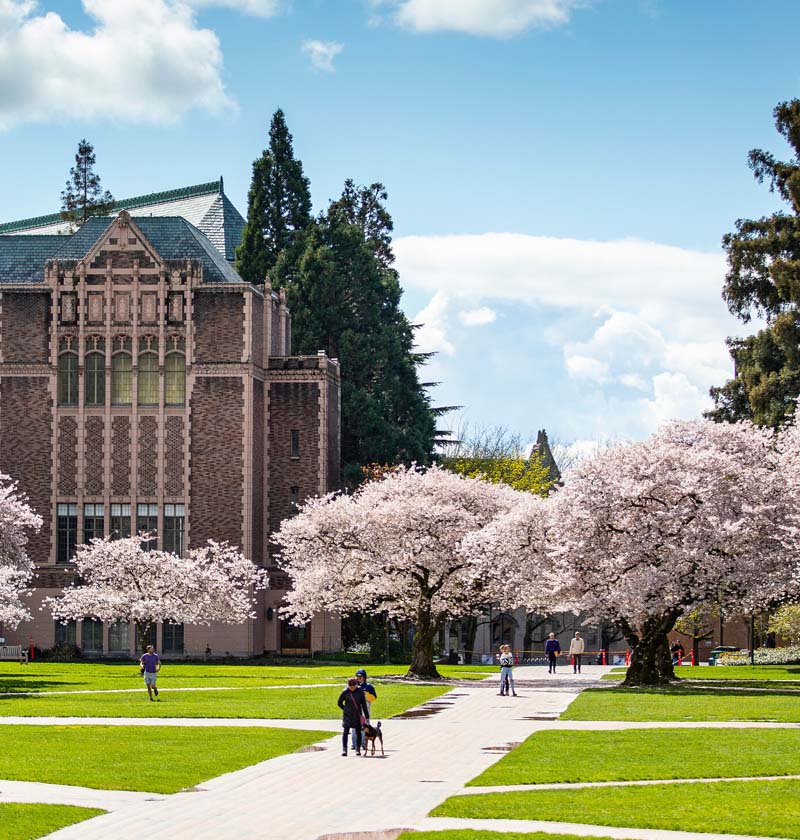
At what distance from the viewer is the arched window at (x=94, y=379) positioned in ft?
259

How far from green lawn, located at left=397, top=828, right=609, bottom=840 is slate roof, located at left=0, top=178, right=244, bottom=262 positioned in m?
75.6

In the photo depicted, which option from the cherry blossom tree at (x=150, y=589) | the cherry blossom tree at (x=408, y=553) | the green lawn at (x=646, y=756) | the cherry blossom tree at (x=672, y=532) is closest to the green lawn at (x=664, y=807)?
the green lawn at (x=646, y=756)

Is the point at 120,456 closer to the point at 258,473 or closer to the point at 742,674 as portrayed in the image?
the point at 258,473

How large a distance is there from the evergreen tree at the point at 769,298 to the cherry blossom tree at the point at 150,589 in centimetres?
2299

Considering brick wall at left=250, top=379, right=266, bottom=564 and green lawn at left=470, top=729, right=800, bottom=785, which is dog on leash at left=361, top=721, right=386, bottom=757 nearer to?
green lawn at left=470, top=729, right=800, bottom=785

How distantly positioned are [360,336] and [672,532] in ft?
134

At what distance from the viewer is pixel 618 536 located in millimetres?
49375

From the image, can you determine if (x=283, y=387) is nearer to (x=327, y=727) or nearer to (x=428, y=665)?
(x=428, y=665)

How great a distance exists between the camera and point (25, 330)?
79.2 metres

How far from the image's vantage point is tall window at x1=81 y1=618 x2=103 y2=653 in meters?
77.2

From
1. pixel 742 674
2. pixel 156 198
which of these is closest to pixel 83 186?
pixel 156 198

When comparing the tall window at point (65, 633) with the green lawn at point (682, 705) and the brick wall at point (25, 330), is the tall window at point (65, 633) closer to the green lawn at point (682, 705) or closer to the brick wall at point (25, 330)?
the brick wall at point (25, 330)

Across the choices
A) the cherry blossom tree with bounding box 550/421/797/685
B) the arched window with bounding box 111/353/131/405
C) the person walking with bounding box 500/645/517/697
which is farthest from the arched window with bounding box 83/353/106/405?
the person walking with bounding box 500/645/517/697

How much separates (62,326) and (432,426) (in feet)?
74.2
